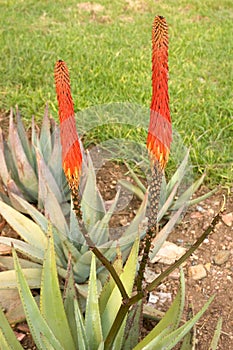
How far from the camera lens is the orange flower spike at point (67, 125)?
121cm

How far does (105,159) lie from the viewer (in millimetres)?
3629

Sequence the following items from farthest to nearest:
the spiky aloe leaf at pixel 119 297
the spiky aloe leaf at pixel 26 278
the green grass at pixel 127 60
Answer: the green grass at pixel 127 60 → the spiky aloe leaf at pixel 26 278 → the spiky aloe leaf at pixel 119 297

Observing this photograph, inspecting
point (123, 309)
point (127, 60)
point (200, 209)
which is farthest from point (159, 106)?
point (127, 60)

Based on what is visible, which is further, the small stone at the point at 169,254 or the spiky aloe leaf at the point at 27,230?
the small stone at the point at 169,254

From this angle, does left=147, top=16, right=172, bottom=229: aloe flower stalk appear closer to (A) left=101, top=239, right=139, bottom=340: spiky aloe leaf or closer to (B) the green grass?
(A) left=101, top=239, right=139, bottom=340: spiky aloe leaf

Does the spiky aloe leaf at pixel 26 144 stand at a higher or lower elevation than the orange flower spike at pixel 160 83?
lower

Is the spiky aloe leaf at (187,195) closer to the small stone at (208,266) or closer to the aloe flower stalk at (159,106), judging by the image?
the small stone at (208,266)

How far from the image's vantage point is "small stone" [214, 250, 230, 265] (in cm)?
297

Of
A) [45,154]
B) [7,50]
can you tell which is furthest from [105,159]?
[7,50]

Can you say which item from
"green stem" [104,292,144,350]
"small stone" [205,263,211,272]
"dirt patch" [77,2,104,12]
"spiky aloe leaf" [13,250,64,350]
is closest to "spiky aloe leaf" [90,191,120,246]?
"small stone" [205,263,211,272]

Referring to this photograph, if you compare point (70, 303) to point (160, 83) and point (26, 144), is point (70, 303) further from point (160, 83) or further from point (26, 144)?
point (26, 144)

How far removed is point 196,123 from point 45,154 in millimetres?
1325

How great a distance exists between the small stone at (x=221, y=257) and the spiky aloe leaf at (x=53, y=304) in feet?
3.87

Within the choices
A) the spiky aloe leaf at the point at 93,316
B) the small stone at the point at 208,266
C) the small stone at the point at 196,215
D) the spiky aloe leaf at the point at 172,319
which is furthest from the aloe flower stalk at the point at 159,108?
the small stone at the point at 196,215
